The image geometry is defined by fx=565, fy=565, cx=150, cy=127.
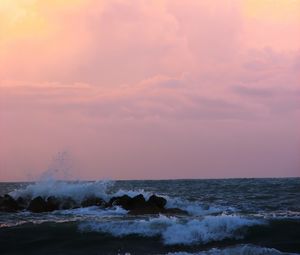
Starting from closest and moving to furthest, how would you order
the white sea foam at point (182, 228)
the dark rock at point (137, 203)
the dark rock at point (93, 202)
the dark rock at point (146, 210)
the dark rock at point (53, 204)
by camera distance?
the white sea foam at point (182, 228), the dark rock at point (146, 210), the dark rock at point (137, 203), the dark rock at point (53, 204), the dark rock at point (93, 202)

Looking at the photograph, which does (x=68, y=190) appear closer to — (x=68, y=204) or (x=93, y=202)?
(x=68, y=204)

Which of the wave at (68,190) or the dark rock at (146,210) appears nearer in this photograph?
the dark rock at (146,210)

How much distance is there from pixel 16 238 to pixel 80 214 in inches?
336

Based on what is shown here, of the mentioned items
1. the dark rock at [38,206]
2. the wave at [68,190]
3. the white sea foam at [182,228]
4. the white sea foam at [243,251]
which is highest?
the wave at [68,190]

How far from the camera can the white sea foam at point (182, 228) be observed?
18828mm

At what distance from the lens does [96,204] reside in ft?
105

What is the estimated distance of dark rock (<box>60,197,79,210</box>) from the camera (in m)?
31.8

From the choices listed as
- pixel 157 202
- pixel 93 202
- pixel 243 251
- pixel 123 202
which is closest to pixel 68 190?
pixel 93 202

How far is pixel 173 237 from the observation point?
61.8 feet

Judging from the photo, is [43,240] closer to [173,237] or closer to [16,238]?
[16,238]

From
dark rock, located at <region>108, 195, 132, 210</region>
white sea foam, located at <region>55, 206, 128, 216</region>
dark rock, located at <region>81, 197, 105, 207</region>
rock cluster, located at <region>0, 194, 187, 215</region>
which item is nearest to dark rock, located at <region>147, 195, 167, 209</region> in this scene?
rock cluster, located at <region>0, 194, 187, 215</region>

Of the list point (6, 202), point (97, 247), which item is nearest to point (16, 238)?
point (97, 247)

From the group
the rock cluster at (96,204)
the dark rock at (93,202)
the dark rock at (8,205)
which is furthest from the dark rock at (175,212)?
the dark rock at (8,205)

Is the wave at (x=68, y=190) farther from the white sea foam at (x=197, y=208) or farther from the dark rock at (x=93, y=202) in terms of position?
the white sea foam at (x=197, y=208)
